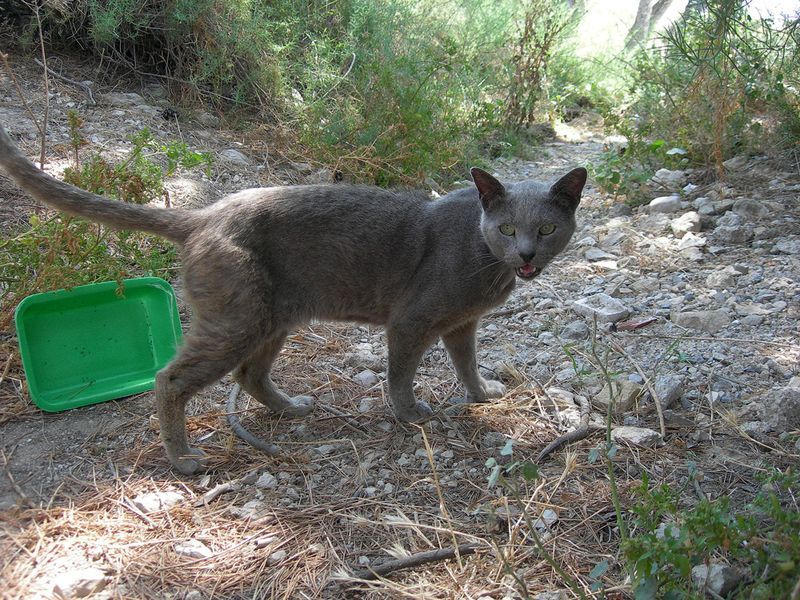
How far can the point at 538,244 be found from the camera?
2.94 metres

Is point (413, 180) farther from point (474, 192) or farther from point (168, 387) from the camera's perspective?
point (168, 387)

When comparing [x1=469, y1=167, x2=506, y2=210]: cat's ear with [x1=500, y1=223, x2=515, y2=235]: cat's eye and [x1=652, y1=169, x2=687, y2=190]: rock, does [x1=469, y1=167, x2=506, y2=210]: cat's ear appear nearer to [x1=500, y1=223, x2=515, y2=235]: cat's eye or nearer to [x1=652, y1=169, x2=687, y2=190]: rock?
[x1=500, y1=223, x2=515, y2=235]: cat's eye

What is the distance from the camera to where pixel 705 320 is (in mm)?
3588

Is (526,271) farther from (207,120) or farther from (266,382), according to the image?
(207,120)

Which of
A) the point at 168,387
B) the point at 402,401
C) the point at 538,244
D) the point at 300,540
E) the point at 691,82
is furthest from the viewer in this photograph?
the point at 691,82

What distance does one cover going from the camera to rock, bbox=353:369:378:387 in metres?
3.54

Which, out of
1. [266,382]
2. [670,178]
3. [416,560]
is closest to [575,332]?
[266,382]

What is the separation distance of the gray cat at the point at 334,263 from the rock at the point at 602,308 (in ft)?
2.76

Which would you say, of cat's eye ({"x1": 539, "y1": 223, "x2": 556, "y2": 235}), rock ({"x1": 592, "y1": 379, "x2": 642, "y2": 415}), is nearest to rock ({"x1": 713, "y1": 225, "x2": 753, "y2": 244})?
rock ({"x1": 592, "y1": 379, "x2": 642, "y2": 415})

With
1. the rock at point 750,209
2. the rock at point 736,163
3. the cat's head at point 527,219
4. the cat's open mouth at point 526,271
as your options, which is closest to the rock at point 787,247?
the rock at point 750,209

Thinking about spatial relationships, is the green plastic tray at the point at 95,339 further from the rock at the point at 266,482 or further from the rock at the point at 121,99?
the rock at the point at 121,99

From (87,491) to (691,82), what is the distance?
5.36 meters

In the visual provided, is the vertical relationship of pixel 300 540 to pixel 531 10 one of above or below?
below

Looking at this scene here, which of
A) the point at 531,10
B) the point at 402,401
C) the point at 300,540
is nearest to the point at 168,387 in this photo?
the point at 300,540
